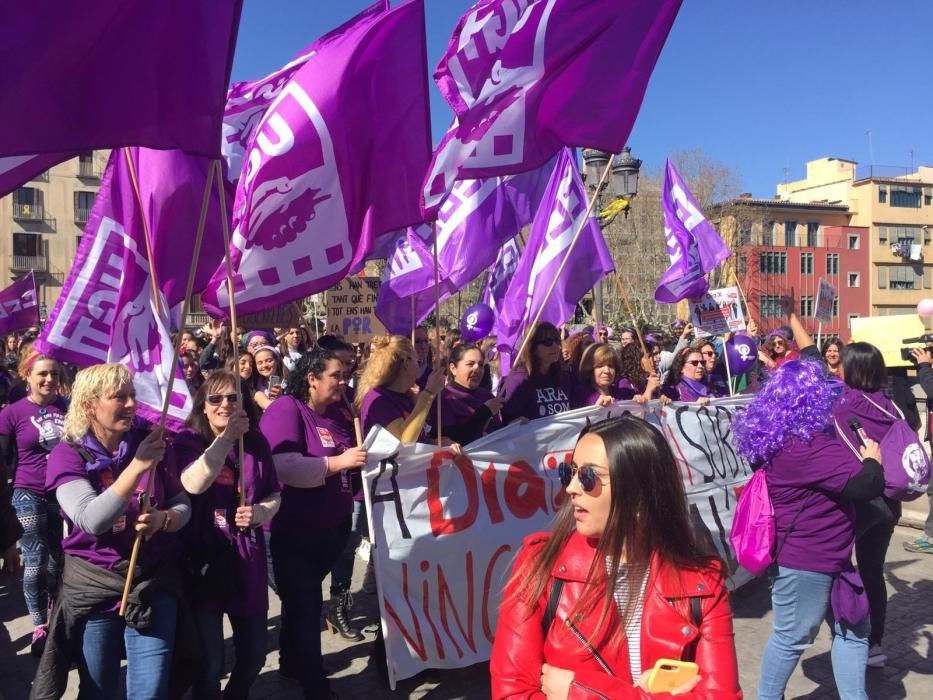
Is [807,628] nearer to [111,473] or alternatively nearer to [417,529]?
[417,529]

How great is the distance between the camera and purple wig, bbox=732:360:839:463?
3572mm

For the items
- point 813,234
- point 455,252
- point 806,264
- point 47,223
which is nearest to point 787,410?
point 455,252

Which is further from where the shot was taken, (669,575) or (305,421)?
(305,421)

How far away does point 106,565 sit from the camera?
3.20 m

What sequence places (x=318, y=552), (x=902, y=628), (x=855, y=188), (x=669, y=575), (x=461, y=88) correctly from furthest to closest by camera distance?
(x=855, y=188), (x=902, y=628), (x=461, y=88), (x=318, y=552), (x=669, y=575)

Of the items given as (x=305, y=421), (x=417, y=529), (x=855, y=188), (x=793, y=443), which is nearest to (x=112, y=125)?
(x=305, y=421)

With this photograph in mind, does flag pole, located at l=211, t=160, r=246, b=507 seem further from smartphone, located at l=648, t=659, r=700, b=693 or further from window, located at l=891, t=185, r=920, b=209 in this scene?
window, located at l=891, t=185, r=920, b=209

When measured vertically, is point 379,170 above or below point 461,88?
below

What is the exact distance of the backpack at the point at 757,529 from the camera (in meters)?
3.61

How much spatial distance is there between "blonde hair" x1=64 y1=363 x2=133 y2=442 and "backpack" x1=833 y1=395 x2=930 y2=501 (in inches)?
138

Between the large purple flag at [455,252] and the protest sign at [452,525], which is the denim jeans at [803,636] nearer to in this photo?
the protest sign at [452,525]

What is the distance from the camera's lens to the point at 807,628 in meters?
3.58

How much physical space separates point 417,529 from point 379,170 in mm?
2208

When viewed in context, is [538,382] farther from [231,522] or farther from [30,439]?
[30,439]
